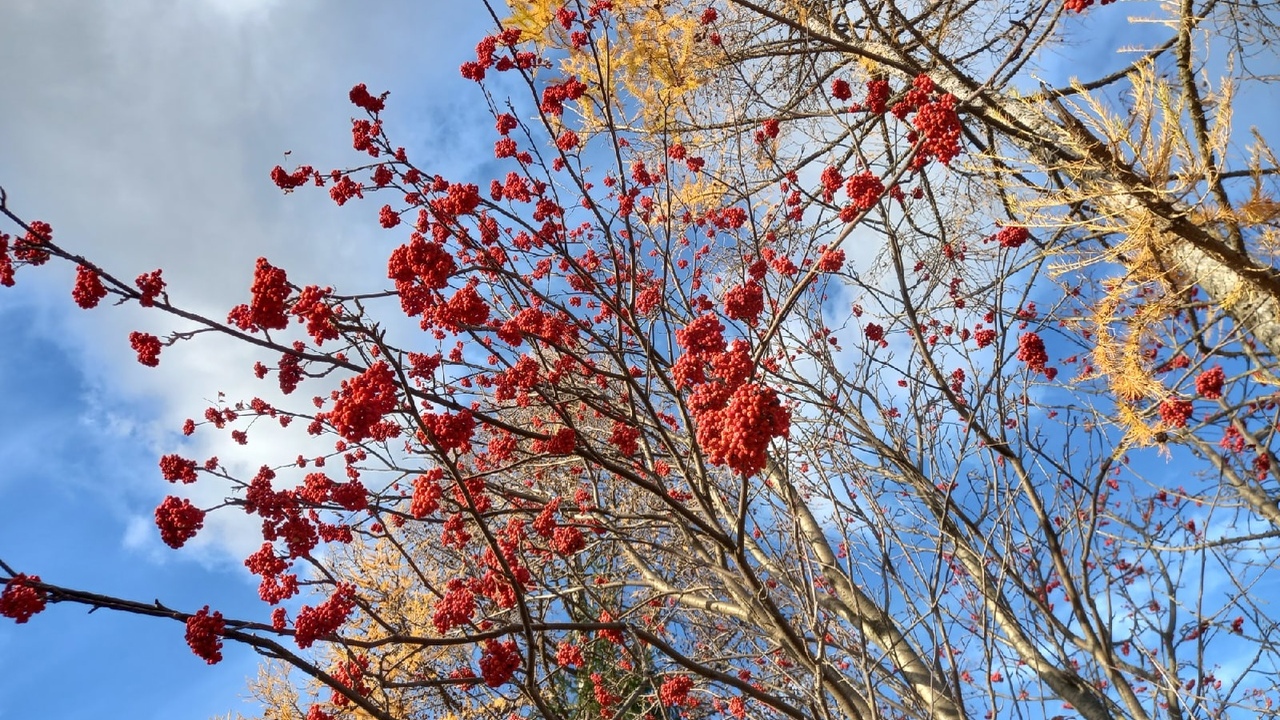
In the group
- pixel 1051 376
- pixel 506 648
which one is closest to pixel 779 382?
pixel 1051 376

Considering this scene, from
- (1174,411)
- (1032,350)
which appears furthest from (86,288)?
(1174,411)

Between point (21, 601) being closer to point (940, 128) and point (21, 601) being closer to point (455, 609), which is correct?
point (455, 609)

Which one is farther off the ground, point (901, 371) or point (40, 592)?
point (901, 371)

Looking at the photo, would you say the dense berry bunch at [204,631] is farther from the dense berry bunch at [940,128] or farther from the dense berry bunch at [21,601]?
the dense berry bunch at [940,128]

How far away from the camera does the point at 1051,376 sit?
15.2ft

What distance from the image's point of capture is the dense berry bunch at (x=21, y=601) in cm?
207

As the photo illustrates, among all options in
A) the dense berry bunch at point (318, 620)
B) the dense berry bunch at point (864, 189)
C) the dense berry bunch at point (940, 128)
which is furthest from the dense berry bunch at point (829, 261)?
the dense berry bunch at point (318, 620)

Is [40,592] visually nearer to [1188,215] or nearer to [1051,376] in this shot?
[1051,376]

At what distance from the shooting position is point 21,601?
6.86ft

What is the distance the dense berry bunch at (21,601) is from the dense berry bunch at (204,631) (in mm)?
383

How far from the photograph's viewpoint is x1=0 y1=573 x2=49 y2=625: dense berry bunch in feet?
6.81

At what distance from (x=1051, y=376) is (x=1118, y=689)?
1959 mm

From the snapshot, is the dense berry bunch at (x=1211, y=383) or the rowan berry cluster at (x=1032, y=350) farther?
the dense berry bunch at (x=1211, y=383)

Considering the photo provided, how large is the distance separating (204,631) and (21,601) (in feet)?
1.65
